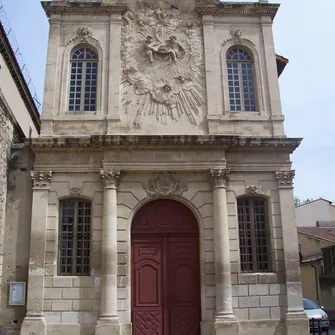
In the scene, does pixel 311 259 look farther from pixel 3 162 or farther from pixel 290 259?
pixel 3 162

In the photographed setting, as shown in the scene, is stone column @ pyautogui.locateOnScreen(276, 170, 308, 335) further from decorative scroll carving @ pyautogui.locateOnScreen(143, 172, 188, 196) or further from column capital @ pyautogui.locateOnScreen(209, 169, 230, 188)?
decorative scroll carving @ pyautogui.locateOnScreen(143, 172, 188, 196)

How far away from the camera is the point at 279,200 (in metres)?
13.6

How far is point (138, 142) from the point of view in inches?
526

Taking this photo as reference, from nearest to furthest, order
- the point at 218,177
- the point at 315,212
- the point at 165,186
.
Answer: the point at 218,177 → the point at 165,186 → the point at 315,212

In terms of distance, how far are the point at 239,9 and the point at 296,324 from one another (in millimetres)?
10140

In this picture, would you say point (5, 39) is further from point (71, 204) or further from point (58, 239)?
point (58, 239)

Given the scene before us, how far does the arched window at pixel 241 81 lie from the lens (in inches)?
579

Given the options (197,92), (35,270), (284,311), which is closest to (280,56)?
(197,92)

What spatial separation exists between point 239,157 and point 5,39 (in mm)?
8177

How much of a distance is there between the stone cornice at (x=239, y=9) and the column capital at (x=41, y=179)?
7.44 m

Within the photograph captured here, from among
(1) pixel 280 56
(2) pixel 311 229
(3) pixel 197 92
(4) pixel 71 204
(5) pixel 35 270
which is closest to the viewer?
(5) pixel 35 270

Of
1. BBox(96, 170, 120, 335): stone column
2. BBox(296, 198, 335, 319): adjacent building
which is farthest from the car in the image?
BBox(96, 170, 120, 335): stone column

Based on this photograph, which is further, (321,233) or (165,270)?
(321,233)

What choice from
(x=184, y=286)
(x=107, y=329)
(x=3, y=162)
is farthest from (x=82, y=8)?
(x=107, y=329)
